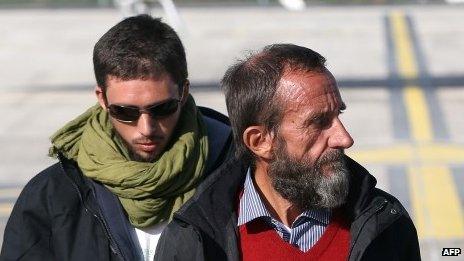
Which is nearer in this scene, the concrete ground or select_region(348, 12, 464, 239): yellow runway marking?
select_region(348, 12, 464, 239): yellow runway marking

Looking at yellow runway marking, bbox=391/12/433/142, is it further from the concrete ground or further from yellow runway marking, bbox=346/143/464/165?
yellow runway marking, bbox=346/143/464/165

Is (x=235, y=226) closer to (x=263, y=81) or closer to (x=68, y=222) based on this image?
(x=263, y=81)

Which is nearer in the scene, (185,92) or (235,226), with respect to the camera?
(235,226)

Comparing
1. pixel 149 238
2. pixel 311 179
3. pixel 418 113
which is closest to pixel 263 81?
pixel 311 179

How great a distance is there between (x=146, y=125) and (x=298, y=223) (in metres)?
0.57

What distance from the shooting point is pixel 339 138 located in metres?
2.84

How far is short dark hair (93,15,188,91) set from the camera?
3.25 metres

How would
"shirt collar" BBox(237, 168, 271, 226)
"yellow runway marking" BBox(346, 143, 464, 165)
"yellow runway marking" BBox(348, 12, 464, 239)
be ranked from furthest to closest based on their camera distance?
"yellow runway marking" BBox(346, 143, 464, 165) < "yellow runway marking" BBox(348, 12, 464, 239) < "shirt collar" BBox(237, 168, 271, 226)

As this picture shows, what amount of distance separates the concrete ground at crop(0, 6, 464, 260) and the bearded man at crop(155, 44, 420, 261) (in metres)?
4.66

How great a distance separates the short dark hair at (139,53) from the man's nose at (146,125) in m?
0.12

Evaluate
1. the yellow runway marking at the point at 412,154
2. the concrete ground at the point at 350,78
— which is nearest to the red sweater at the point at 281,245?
the concrete ground at the point at 350,78

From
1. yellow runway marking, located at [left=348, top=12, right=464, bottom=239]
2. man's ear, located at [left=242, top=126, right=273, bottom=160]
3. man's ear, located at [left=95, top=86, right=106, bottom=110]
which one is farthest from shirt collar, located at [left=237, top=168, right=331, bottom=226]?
yellow runway marking, located at [left=348, top=12, right=464, bottom=239]

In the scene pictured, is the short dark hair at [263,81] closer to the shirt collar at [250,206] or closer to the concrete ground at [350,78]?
the shirt collar at [250,206]

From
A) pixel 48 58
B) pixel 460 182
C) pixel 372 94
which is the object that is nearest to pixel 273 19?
pixel 48 58
